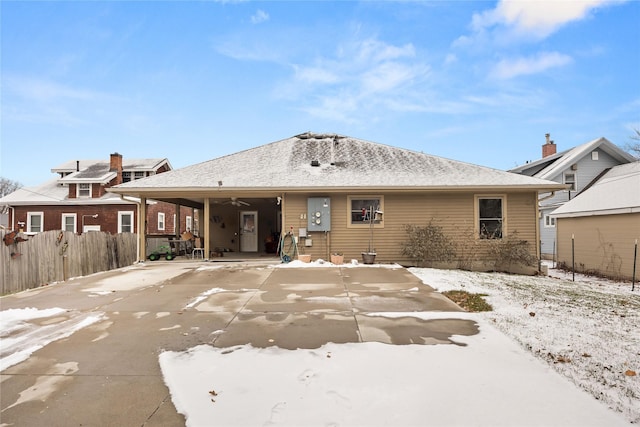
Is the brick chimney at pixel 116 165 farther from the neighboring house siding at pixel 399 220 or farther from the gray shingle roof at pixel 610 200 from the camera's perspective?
the gray shingle roof at pixel 610 200

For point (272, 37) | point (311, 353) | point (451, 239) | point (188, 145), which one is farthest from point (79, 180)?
point (311, 353)

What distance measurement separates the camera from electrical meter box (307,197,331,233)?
11.4 m

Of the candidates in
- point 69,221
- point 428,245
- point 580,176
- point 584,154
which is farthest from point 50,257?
point 584,154

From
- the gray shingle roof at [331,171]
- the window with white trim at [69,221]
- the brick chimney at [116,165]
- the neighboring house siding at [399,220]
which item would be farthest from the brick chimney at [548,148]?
the window with white trim at [69,221]

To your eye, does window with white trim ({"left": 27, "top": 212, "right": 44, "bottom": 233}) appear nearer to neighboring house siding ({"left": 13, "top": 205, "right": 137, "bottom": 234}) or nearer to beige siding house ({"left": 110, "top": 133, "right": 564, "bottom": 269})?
neighboring house siding ({"left": 13, "top": 205, "right": 137, "bottom": 234})

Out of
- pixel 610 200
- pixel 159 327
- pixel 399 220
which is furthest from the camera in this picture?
pixel 610 200

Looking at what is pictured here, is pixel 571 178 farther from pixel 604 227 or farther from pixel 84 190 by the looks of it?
pixel 84 190

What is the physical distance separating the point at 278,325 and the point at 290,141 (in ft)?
39.0

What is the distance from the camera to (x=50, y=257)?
355 inches

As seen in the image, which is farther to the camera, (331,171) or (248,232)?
(248,232)

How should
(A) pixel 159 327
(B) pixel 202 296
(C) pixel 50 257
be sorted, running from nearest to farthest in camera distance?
1. (A) pixel 159 327
2. (B) pixel 202 296
3. (C) pixel 50 257

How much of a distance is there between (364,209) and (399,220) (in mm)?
1213

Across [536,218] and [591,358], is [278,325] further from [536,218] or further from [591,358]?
[536,218]

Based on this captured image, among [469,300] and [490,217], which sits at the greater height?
[490,217]
